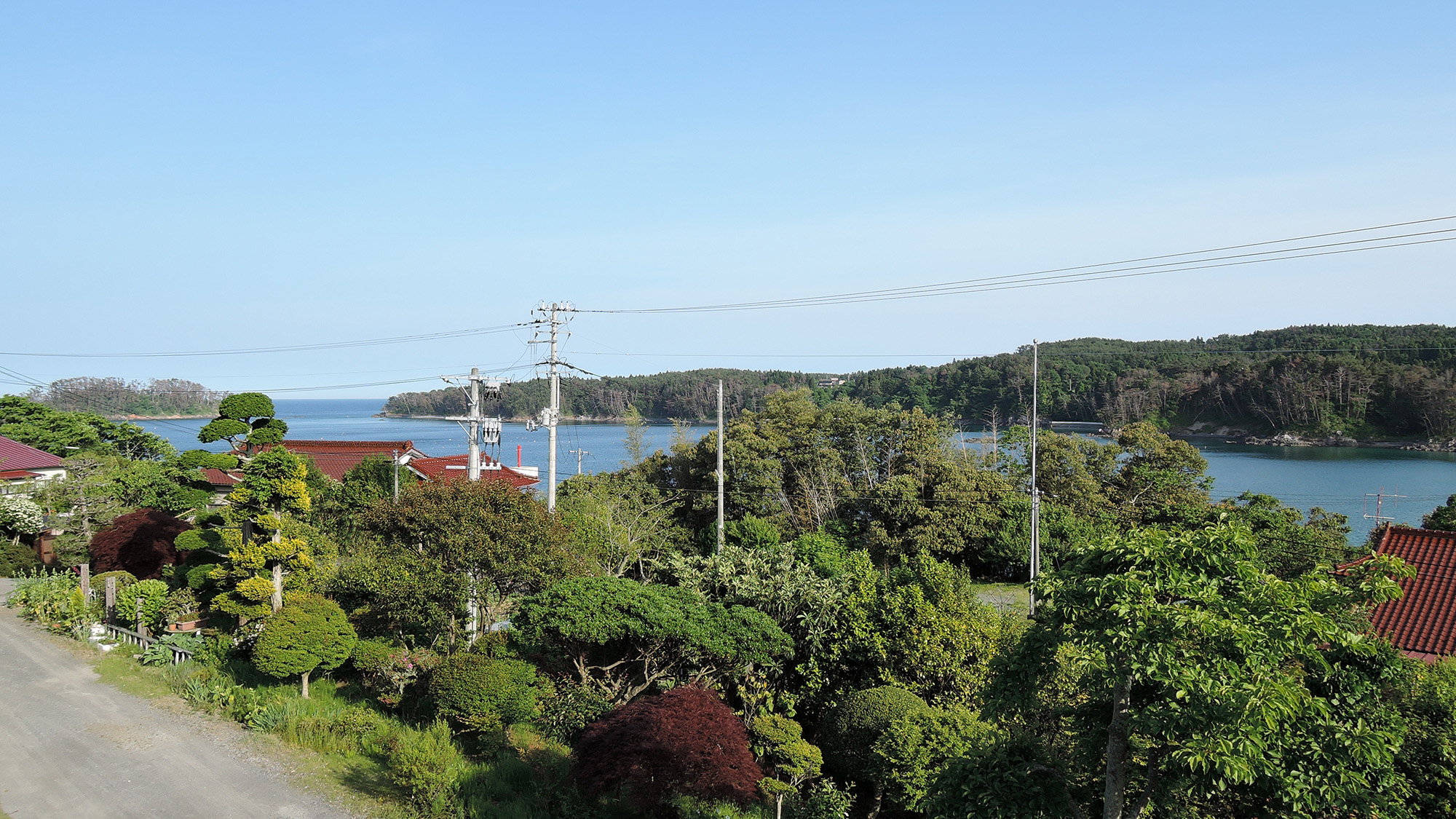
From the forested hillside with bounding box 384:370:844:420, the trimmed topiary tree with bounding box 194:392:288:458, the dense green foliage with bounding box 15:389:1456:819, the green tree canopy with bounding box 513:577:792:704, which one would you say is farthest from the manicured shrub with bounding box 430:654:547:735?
the forested hillside with bounding box 384:370:844:420

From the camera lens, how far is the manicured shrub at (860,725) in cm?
1079

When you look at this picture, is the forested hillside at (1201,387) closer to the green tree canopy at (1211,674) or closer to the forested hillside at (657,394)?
the forested hillside at (657,394)

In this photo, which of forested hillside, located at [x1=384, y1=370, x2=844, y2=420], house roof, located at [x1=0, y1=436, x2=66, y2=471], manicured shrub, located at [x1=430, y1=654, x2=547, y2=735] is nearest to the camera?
manicured shrub, located at [x1=430, y1=654, x2=547, y2=735]

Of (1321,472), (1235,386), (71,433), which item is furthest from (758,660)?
(1235,386)

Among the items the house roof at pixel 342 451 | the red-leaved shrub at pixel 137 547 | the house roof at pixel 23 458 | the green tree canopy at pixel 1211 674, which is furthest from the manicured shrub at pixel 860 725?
the house roof at pixel 23 458

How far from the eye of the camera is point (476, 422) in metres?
18.4

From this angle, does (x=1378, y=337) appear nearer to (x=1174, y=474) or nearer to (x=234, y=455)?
(x=1174, y=474)

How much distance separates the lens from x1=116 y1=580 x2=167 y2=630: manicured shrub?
14.5m

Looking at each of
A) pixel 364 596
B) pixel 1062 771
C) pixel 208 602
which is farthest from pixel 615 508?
pixel 1062 771

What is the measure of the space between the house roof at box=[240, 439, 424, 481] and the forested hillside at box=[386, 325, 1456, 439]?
22.3 meters

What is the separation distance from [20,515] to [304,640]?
13.5 meters

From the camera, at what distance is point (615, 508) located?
20.9 metres

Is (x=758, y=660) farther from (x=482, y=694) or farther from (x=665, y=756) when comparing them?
(x=482, y=694)

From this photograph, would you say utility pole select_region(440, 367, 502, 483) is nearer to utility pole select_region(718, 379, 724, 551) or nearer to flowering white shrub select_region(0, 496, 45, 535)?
utility pole select_region(718, 379, 724, 551)
